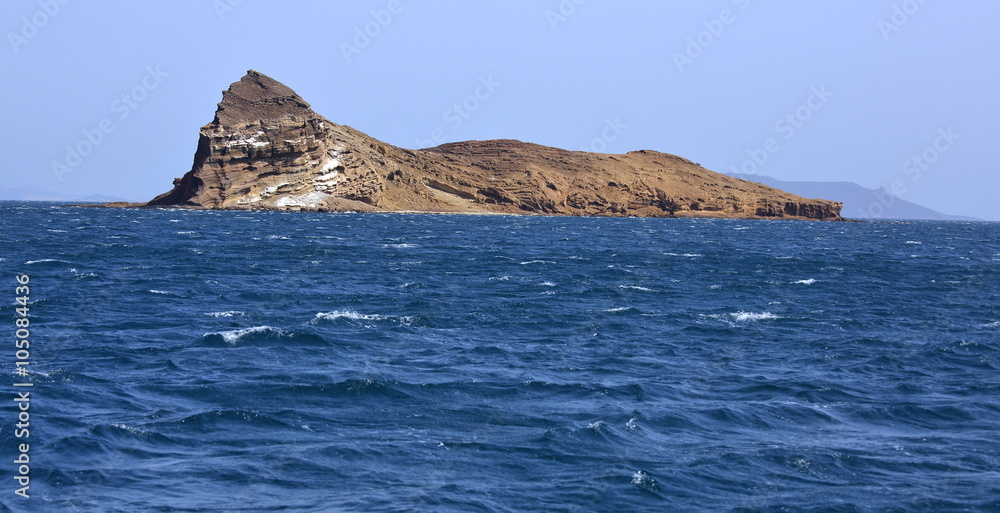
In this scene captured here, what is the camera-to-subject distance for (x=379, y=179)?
14100cm

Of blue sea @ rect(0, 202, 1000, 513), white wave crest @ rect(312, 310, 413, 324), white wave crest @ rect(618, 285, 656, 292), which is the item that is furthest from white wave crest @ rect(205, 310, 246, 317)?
white wave crest @ rect(618, 285, 656, 292)

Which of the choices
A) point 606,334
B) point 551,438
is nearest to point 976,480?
point 551,438

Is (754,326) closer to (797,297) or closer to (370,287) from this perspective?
(797,297)

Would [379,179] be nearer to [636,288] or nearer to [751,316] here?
[636,288]

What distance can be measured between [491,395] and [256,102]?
116612 mm

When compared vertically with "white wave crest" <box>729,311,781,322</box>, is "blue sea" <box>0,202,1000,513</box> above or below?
below

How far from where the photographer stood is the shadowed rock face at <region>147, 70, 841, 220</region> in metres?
121

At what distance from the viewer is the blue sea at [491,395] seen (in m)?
14.6

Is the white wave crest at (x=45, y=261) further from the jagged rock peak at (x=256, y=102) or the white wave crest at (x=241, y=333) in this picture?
the jagged rock peak at (x=256, y=102)

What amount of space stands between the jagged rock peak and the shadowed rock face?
17cm

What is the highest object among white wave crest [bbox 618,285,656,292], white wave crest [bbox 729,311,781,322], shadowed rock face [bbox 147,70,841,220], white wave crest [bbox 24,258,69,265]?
shadowed rock face [bbox 147,70,841,220]

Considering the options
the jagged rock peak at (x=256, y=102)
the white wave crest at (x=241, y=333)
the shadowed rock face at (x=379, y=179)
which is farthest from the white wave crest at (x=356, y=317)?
the jagged rock peak at (x=256, y=102)

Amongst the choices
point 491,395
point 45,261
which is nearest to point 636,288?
point 491,395

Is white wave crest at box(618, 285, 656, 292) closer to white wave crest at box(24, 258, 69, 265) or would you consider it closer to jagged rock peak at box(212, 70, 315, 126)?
white wave crest at box(24, 258, 69, 265)
